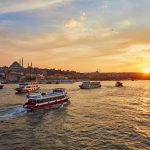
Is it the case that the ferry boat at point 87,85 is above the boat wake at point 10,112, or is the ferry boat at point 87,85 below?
above

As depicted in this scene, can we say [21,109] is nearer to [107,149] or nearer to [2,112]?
[2,112]

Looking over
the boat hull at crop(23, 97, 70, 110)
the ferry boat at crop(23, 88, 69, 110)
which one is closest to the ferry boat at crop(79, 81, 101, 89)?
the boat hull at crop(23, 97, 70, 110)

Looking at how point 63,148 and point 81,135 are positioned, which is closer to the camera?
point 63,148

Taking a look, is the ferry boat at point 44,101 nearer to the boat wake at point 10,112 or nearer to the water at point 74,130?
the boat wake at point 10,112

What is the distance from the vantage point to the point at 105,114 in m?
61.2

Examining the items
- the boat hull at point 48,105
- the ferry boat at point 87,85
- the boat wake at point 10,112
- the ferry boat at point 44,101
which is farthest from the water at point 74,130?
the ferry boat at point 87,85

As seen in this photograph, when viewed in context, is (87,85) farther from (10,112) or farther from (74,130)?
(74,130)

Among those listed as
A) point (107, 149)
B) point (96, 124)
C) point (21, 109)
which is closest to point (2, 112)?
point (21, 109)

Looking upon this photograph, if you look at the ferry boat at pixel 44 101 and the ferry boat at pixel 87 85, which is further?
the ferry boat at pixel 87 85

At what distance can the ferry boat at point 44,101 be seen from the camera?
66438 millimetres

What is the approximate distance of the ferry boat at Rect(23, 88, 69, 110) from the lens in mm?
66438

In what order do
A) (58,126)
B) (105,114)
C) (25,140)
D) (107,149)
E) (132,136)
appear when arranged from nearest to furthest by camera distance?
1. (107,149)
2. (25,140)
3. (132,136)
4. (58,126)
5. (105,114)

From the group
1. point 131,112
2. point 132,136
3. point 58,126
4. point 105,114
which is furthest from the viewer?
point 131,112

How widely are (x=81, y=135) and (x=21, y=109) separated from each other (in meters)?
25.6
